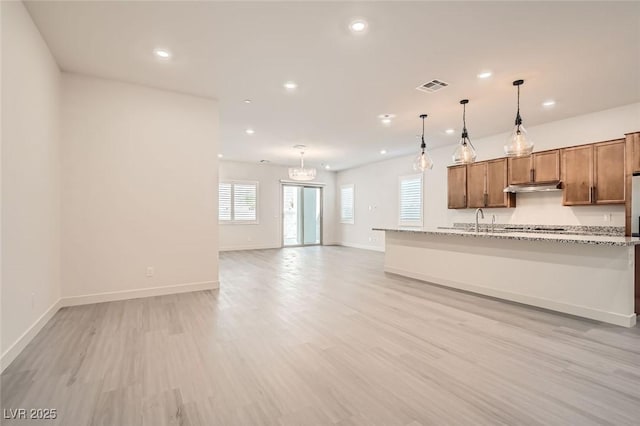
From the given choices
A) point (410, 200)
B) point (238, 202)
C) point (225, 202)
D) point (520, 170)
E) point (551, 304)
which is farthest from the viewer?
point (238, 202)

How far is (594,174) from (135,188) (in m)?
7.22

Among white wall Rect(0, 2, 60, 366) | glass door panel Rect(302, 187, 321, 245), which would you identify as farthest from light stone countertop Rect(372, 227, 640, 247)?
glass door panel Rect(302, 187, 321, 245)

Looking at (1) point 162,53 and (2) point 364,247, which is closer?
(1) point 162,53

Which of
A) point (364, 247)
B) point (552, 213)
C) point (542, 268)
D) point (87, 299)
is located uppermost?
point (552, 213)

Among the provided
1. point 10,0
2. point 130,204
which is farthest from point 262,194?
point 10,0

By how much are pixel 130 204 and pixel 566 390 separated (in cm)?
499

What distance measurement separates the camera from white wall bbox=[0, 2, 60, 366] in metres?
2.33

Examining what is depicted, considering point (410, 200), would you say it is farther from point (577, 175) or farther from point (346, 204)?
point (577, 175)

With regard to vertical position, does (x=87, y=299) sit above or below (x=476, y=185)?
below

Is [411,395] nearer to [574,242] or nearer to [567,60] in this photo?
[574,242]

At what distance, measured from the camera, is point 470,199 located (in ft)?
22.3

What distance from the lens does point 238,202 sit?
9852 mm

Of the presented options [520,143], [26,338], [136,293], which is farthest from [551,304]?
[26,338]

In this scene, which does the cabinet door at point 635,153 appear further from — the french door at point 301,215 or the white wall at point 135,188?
the french door at point 301,215
